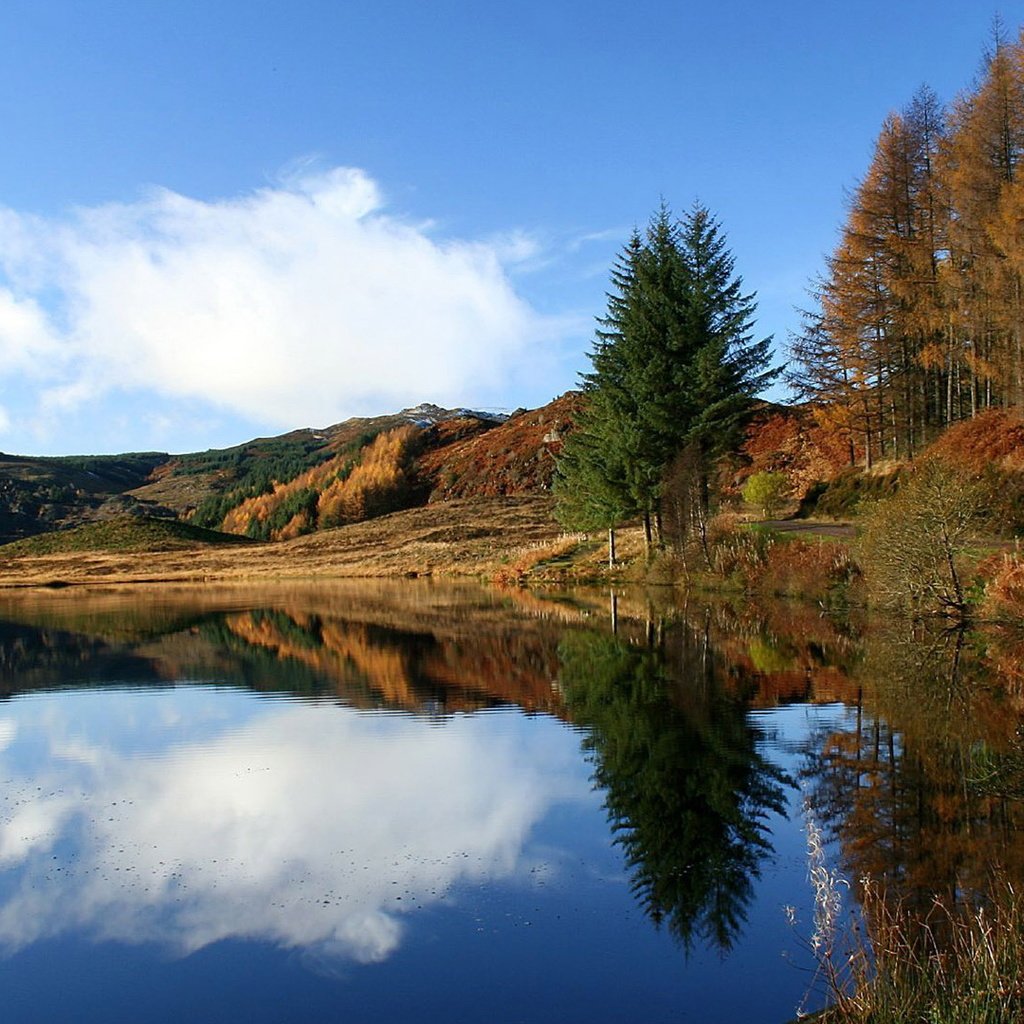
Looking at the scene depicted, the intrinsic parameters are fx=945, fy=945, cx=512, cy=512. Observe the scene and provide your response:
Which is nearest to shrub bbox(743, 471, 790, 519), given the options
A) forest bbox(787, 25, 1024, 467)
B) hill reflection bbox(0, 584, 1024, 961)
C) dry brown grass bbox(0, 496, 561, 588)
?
forest bbox(787, 25, 1024, 467)

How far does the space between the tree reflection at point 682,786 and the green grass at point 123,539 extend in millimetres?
59619

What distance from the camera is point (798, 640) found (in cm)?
2002

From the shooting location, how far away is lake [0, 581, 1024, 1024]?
595 centimetres

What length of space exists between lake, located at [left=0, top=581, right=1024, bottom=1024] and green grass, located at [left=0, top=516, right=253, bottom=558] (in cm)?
5440

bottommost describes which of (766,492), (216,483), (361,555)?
(361,555)

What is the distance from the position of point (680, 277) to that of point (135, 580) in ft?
131

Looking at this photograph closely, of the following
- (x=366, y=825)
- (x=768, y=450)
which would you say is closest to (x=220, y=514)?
(x=768, y=450)

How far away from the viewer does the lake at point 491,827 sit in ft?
19.5

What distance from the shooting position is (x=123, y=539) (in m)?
71.2

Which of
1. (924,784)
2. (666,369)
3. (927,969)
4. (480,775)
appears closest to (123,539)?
(666,369)

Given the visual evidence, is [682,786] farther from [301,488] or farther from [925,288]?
[301,488]

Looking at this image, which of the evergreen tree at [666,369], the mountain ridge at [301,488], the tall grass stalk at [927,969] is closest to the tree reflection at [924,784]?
the tall grass stalk at [927,969]

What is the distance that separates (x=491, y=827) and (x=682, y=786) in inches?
86.5

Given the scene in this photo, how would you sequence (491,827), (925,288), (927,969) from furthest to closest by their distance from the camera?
(925,288) < (491,827) < (927,969)
